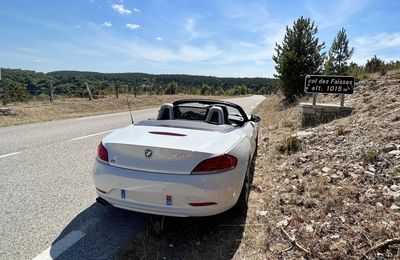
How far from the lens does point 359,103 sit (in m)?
8.46

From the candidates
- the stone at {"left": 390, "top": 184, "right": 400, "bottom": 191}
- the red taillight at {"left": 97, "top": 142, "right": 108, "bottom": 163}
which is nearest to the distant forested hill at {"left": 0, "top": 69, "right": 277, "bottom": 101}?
the red taillight at {"left": 97, "top": 142, "right": 108, "bottom": 163}

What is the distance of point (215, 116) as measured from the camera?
436cm

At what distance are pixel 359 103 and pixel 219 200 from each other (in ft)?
22.4

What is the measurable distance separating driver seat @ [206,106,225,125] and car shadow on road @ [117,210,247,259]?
3.92 feet

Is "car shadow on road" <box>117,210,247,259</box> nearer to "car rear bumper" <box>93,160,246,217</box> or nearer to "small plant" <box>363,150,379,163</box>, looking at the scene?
"car rear bumper" <box>93,160,246,217</box>

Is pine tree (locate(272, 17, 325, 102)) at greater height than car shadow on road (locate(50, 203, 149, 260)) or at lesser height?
greater

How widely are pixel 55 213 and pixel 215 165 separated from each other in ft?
6.93

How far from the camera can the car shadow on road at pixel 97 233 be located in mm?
3029

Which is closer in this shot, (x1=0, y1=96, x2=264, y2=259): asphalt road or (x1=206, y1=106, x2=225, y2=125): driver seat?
(x1=0, y1=96, x2=264, y2=259): asphalt road

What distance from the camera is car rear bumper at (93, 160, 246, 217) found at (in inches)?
120

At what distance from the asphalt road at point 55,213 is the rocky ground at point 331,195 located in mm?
1441

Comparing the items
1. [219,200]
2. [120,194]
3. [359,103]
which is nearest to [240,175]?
[219,200]

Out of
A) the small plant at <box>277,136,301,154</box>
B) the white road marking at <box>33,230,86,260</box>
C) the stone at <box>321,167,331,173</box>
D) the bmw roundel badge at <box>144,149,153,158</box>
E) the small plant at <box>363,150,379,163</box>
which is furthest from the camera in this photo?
the small plant at <box>277,136,301,154</box>

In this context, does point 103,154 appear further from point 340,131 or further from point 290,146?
point 340,131
